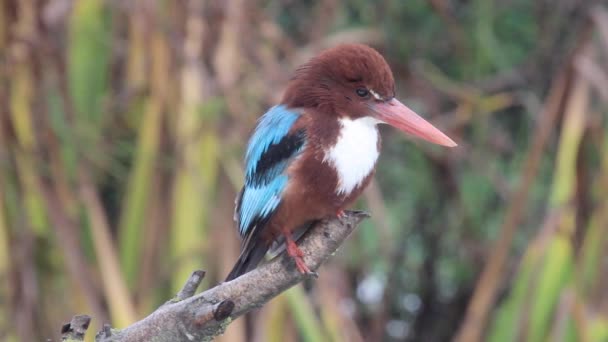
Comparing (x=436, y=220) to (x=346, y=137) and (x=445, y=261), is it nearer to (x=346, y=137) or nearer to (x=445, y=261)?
(x=445, y=261)

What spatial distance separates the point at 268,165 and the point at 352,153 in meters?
0.17

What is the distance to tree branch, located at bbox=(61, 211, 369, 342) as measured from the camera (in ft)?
5.18

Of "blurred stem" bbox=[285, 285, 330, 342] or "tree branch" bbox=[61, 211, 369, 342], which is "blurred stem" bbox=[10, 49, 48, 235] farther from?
"tree branch" bbox=[61, 211, 369, 342]

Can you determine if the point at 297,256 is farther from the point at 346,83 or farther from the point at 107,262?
the point at 107,262

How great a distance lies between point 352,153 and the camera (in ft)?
6.41

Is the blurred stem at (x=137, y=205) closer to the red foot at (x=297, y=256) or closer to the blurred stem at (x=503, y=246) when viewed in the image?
the blurred stem at (x=503, y=246)

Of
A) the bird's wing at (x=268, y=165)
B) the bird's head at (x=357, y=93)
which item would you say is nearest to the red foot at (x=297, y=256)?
the bird's wing at (x=268, y=165)

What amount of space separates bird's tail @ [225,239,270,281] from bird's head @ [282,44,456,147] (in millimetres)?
283

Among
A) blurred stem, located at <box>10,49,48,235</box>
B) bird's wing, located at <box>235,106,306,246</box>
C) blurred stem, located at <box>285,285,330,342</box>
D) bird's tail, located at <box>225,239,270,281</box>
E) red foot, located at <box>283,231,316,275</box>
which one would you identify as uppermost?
blurred stem, located at <box>10,49,48,235</box>

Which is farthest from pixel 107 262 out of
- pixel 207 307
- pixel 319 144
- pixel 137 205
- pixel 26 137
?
pixel 207 307

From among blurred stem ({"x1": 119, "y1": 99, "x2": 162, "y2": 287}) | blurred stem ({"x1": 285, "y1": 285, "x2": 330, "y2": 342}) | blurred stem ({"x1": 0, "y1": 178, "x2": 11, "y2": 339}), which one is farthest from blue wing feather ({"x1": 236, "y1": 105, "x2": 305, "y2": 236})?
blurred stem ({"x1": 0, "y1": 178, "x2": 11, "y2": 339})

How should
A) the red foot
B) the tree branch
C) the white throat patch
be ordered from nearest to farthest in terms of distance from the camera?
the tree branch, the red foot, the white throat patch

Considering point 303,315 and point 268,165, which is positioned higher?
point 303,315

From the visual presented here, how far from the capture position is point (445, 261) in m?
4.45
